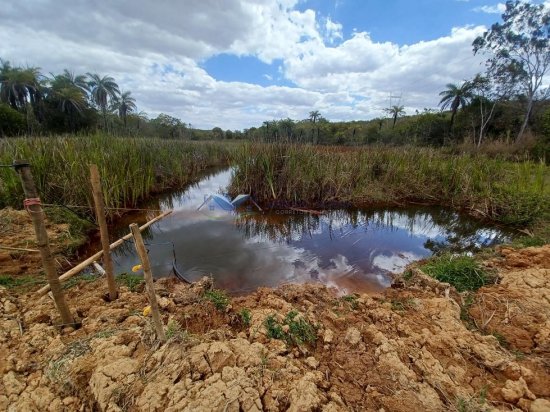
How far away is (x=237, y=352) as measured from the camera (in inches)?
64.8

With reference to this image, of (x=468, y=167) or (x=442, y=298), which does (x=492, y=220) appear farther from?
(x=442, y=298)

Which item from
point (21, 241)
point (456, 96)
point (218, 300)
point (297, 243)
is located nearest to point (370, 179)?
point (297, 243)

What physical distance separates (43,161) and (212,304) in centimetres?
482

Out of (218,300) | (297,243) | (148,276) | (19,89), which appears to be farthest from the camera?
(19,89)

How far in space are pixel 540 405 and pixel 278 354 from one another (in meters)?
1.51

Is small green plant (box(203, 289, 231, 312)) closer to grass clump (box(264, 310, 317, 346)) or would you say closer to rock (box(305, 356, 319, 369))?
grass clump (box(264, 310, 317, 346))

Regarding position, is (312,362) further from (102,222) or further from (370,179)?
(370,179)

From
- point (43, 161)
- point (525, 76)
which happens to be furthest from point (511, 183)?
point (525, 76)

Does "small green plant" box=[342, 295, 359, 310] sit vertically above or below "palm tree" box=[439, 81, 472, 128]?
below

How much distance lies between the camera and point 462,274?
2975 mm

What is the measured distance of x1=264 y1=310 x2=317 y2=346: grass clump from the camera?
1907mm

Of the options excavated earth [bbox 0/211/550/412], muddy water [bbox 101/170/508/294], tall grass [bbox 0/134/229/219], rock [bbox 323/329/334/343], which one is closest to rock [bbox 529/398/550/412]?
excavated earth [bbox 0/211/550/412]

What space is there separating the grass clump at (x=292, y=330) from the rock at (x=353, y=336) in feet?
0.86

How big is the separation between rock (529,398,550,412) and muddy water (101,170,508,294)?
2.01 m
